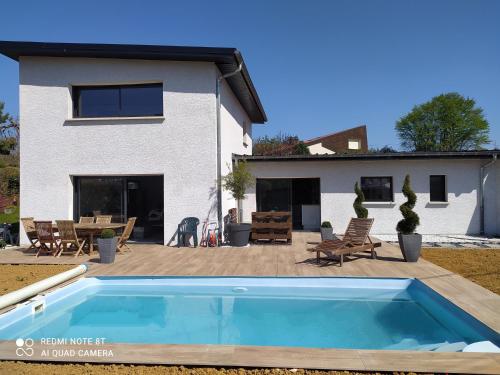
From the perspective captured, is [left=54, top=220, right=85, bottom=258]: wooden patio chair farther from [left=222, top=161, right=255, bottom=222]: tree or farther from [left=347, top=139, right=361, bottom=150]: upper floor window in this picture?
[left=347, top=139, right=361, bottom=150]: upper floor window

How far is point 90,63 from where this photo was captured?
11680 mm

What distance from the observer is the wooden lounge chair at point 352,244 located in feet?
27.7

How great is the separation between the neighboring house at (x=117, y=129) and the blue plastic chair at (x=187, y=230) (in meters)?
0.21

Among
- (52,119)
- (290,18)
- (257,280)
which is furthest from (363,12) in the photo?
(52,119)

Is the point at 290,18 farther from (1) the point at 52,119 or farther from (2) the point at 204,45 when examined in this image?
(1) the point at 52,119

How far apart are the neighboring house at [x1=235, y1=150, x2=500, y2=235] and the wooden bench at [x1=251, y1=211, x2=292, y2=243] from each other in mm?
3076

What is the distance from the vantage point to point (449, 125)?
47.6m

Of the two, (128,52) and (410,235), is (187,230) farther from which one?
(410,235)

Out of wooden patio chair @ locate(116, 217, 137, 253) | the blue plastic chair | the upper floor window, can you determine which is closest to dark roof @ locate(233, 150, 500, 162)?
the blue plastic chair

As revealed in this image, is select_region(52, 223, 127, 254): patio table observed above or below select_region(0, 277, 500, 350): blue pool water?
above

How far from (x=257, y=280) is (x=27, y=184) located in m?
9.60

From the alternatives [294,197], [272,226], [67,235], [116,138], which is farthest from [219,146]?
[67,235]

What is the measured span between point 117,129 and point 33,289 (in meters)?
6.89

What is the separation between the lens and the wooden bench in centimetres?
1152
